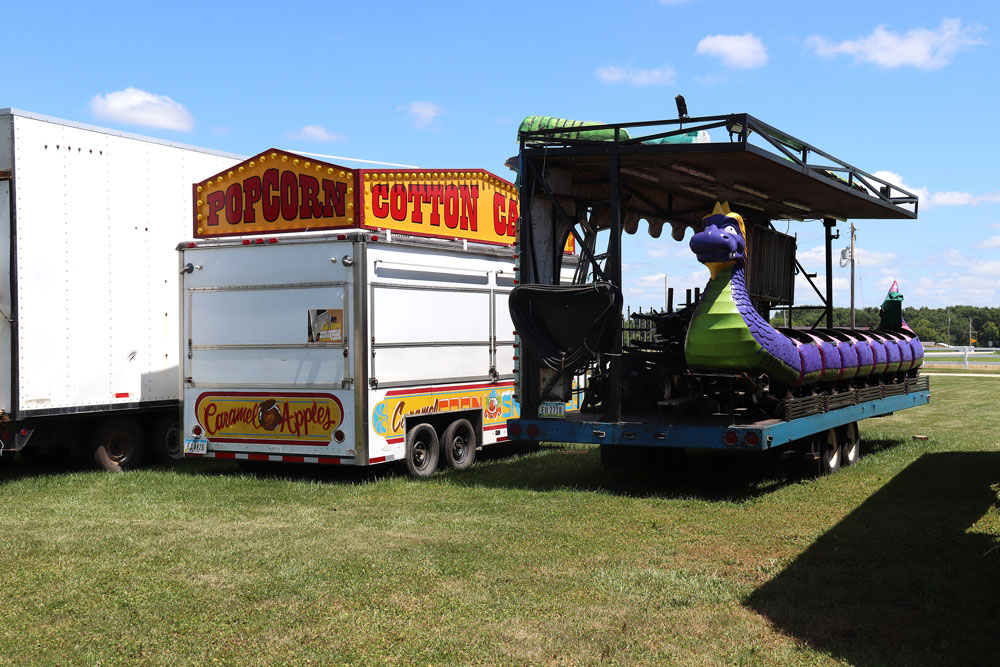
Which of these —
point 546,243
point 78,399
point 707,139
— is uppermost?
point 707,139

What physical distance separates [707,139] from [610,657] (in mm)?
6687

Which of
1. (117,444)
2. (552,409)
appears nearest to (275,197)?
(117,444)

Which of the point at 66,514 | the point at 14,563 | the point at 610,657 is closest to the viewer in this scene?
the point at 610,657

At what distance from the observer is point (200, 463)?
46.3 feet

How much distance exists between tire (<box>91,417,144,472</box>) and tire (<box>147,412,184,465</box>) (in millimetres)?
254

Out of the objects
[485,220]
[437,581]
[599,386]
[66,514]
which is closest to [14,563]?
[66,514]

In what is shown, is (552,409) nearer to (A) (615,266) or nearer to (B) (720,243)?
(A) (615,266)

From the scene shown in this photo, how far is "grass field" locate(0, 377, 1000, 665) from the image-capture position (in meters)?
5.86

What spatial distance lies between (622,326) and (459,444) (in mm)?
3007

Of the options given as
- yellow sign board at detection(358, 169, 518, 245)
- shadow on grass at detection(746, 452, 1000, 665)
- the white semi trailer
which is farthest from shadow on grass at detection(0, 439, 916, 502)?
yellow sign board at detection(358, 169, 518, 245)

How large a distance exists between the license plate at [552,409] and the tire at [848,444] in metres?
3.83

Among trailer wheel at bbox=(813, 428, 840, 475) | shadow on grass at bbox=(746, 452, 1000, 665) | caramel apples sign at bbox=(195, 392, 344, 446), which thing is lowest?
shadow on grass at bbox=(746, 452, 1000, 665)

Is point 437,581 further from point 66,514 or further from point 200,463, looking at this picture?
point 200,463

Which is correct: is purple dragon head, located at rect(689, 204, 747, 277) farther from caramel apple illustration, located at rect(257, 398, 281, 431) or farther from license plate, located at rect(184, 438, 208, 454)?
license plate, located at rect(184, 438, 208, 454)
